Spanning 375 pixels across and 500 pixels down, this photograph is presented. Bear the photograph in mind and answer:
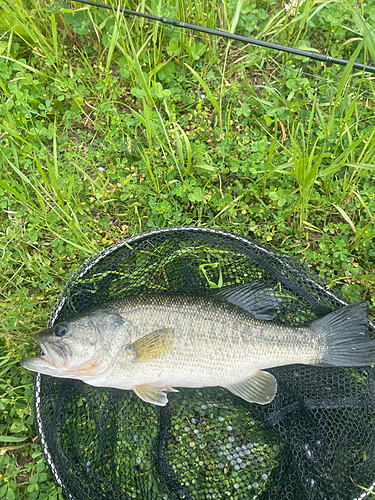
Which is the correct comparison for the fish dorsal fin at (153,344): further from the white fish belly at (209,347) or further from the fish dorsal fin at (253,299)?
the fish dorsal fin at (253,299)

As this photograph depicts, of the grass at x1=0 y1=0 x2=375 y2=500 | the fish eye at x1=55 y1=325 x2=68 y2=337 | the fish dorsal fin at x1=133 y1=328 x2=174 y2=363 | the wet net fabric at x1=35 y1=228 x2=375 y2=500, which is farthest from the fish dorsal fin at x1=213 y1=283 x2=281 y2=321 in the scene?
the fish eye at x1=55 y1=325 x2=68 y2=337

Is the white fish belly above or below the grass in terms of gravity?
below

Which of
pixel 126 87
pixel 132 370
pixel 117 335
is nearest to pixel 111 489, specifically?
pixel 132 370

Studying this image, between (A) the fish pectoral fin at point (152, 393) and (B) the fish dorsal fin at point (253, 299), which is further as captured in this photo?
(B) the fish dorsal fin at point (253, 299)

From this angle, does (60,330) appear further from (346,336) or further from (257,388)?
(346,336)

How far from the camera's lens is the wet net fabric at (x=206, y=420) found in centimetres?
237

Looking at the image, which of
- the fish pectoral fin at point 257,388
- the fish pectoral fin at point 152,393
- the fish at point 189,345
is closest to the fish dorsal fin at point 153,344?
the fish at point 189,345

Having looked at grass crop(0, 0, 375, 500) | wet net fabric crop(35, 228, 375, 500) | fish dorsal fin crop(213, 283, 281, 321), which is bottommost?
wet net fabric crop(35, 228, 375, 500)

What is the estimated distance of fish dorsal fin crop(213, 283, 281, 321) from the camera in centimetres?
251

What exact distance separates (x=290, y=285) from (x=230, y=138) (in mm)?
1470

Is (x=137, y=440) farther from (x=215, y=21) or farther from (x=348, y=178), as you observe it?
(x=215, y=21)

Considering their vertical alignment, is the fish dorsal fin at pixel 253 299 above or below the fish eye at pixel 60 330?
above

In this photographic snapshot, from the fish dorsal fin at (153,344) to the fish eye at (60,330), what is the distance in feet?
1.54

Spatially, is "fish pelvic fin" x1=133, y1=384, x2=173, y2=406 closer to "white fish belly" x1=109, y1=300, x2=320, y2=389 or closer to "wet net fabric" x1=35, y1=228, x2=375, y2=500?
"white fish belly" x1=109, y1=300, x2=320, y2=389
